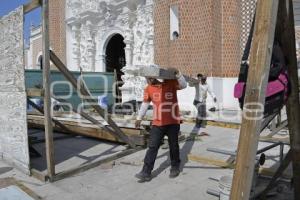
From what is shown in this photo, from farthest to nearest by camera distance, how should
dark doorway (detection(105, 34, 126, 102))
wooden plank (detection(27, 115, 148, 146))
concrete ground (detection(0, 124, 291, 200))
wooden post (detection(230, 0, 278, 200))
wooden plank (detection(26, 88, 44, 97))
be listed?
1. dark doorway (detection(105, 34, 126, 102))
2. wooden plank (detection(27, 115, 148, 146))
3. wooden plank (detection(26, 88, 44, 97))
4. concrete ground (detection(0, 124, 291, 200))
5. wooden post (detection(230, 0, 278, 200))

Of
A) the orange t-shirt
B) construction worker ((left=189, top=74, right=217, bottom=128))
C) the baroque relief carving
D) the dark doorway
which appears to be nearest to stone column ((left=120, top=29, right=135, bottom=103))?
the baroque relief carving

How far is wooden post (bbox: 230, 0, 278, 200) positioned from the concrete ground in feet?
6.13

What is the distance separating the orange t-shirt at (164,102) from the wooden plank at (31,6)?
1937mm

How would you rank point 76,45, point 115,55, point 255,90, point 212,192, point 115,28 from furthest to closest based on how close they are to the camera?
point 76,45, point 115,55, point 115,28, point 212,192, point 255,90

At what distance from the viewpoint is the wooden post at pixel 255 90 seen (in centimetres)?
249

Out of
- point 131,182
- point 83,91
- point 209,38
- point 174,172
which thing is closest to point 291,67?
point 174,172

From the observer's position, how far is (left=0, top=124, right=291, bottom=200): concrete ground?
4512 mm

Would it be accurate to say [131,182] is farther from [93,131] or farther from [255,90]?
[93,131]

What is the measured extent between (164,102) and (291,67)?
2.22 m

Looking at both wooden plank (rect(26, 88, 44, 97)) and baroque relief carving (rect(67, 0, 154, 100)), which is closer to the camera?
wooden plank (rect(26, 88, 44, 97))

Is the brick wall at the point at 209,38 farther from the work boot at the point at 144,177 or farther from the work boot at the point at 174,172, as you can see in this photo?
the work boot at the point at 144,177

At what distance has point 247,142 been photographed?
249 centimetres

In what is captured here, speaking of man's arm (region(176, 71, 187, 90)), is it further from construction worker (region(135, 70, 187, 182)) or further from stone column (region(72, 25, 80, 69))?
stone column (region(72, 25, 80, 69))

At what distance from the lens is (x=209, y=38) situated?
12836 millimetres
